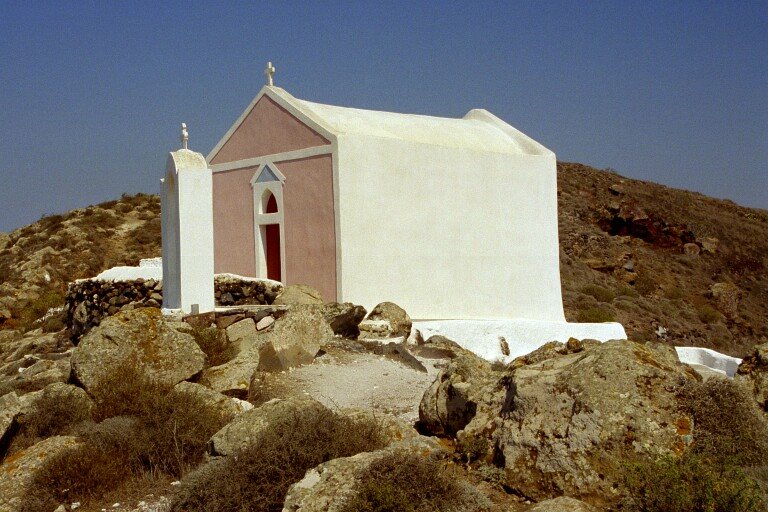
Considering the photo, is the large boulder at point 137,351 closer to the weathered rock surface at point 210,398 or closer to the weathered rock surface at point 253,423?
the weathered rock surface at point 210,398

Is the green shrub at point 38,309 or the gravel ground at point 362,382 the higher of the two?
the green shrub at point 38,309

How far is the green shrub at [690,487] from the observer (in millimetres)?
4316

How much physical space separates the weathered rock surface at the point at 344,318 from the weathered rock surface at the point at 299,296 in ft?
2.59

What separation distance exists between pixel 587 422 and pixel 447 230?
11508 mm

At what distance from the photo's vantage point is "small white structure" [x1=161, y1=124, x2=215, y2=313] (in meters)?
12.2

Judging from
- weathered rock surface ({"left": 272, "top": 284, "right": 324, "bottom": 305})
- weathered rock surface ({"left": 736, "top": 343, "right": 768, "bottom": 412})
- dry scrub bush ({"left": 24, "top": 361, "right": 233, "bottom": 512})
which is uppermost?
weathered rock surface ({"left": 272, "top": 284, "right": 324, "bottom": 305})

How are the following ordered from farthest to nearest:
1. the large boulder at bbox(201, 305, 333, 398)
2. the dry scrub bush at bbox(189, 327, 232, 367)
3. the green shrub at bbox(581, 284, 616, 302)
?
the green shrub at bbox(581, 284, 616, 302) < the dry scrub bush at bbox(189, 327, 232, 367) < the large boulder at bbox(201, 305, 333, 398)

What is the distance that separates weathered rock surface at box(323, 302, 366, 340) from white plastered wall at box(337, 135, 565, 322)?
1671 mm

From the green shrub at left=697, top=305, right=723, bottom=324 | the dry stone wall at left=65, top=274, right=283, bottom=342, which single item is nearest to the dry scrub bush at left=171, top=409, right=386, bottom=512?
the dry stone wall at left=65, top=274, right=283, bottom=342

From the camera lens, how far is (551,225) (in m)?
18.5

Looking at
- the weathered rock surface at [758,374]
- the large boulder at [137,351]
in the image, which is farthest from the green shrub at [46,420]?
the weathered rock surface at [758,374]

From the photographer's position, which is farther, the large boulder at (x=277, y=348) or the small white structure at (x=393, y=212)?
the small white structure at (x=393, y=212)

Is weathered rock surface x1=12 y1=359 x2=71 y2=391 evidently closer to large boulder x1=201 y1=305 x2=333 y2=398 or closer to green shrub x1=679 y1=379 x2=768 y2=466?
large boulder x1=201 y1=305 x2=333 y2=398

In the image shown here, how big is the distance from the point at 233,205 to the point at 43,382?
8.10m
